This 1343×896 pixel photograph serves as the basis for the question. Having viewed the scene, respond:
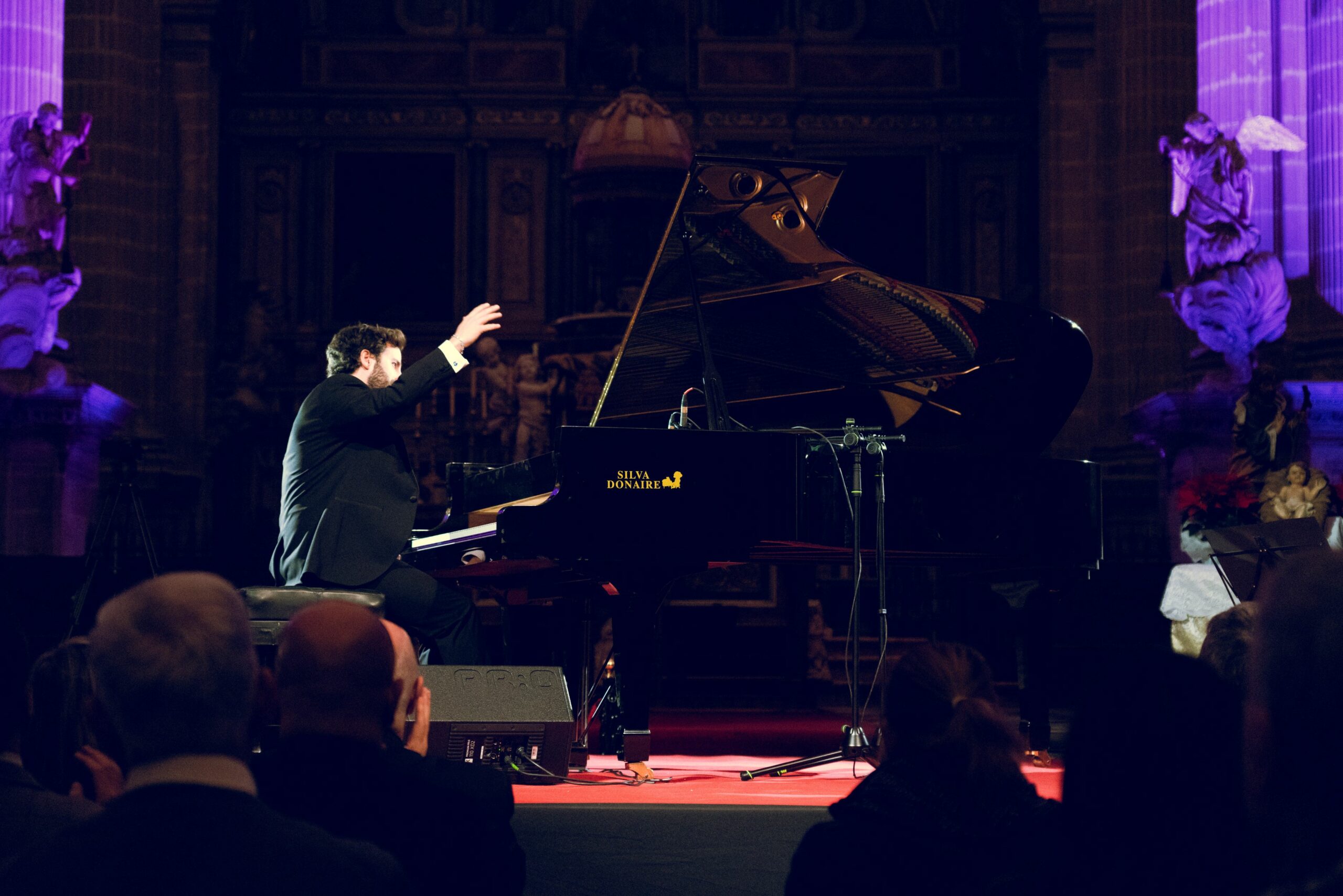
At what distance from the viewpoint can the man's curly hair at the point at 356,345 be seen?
17.2 feet

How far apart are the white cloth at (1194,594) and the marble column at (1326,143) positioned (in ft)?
8.09

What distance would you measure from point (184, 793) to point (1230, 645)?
2.10 meters

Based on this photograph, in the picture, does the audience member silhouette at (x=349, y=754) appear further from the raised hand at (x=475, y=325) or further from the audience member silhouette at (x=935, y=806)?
the raised hand at (x=475, y=325)

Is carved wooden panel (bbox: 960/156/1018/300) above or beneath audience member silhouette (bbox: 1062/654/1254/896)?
above

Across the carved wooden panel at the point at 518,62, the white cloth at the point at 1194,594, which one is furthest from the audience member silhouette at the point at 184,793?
the carved wooden panel at the point at 518,62

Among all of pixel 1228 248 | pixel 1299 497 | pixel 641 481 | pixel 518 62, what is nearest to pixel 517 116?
pixel 518 62

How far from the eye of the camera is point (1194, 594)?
7.92 metres

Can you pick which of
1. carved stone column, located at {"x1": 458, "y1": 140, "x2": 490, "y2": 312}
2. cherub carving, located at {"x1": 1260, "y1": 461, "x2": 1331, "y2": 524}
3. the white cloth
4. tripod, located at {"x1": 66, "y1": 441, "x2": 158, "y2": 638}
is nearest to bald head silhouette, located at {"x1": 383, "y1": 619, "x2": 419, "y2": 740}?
the white cloth

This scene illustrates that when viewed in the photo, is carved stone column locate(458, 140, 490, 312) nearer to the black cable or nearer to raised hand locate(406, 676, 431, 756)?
the black cable

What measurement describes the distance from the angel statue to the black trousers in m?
6.49

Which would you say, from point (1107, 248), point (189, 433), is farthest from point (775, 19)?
point (189, 433)

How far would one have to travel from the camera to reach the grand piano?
16.2ft

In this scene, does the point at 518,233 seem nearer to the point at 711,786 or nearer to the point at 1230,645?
the point at 711,786

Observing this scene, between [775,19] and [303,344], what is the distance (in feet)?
18.4
